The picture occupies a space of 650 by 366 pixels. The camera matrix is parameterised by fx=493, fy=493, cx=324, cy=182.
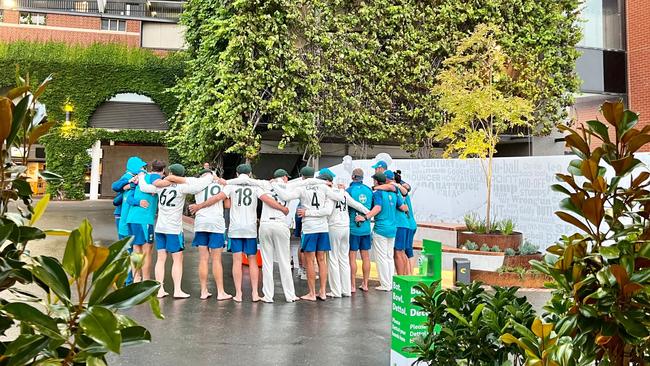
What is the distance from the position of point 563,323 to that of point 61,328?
166cm

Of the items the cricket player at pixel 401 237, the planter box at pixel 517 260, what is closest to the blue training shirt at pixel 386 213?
the cricket player at pixel 401 237

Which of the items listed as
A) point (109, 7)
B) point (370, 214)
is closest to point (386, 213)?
point (370, 214)

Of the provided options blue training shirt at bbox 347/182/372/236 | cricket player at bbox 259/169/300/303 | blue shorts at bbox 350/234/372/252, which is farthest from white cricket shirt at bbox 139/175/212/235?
blue shorts at bbox 350/234/372/252

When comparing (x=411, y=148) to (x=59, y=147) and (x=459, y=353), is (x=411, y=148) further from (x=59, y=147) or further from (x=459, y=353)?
(x=59, y=147)

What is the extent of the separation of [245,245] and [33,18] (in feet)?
107

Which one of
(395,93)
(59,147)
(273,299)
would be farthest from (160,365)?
(59,147)

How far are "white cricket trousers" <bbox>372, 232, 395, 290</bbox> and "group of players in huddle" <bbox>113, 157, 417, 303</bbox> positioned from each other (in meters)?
0.04

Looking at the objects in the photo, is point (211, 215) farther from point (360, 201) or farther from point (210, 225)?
point (360, 201)

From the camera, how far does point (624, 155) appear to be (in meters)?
1.89

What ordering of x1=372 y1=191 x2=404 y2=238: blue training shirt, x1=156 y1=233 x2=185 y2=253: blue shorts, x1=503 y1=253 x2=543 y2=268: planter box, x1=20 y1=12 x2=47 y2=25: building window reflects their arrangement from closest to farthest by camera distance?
x1=156 y1=233 x2=185 y2=253: blue shorts → x1=372 y1=191 x2=404 y2=238: blue training shirt → x1=503 y1=253 x2=543 y2=268: planter box → x1=20 y1=12 x2=47 y2=25: building window

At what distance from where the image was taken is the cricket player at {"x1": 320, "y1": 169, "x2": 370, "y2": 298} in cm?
781

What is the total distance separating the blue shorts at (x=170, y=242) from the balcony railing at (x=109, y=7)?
28752 mm

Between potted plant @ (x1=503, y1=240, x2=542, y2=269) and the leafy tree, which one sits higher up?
the leafy tree

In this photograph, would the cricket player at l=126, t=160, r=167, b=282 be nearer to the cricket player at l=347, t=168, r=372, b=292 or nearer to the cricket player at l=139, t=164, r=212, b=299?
the cricket player at l=139, t=164, r=212, b=299
